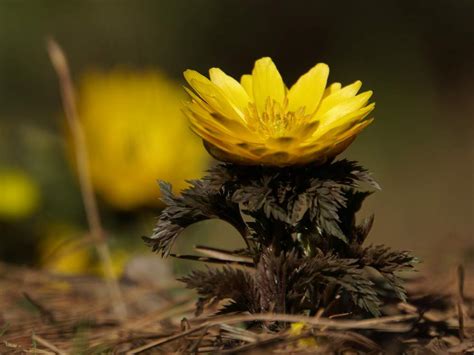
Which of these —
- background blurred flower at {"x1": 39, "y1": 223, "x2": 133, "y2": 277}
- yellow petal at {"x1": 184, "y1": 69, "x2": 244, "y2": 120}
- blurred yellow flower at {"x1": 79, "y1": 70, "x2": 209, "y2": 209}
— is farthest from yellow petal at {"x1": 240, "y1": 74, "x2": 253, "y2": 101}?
blurred yellow flower at {"x1": 79, "y1": 70, "x2": 209, "y2": 209}

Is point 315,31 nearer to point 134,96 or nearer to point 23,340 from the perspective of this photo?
point 134,96

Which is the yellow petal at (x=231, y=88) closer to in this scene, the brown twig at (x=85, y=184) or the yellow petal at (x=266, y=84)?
the yellow petal at (x=266, y=84)

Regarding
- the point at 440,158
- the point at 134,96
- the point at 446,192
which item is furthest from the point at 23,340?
the point at 440,158

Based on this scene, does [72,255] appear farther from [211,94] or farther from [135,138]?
[211,94]

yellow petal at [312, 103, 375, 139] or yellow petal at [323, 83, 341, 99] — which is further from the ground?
yellow petal at [323, 83, 341, 99]

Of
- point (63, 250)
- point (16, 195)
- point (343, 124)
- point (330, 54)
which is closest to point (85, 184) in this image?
point (63, 250)

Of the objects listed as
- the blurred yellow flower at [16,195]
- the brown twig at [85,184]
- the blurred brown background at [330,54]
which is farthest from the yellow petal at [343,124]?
the blurred brown background at [330,54]

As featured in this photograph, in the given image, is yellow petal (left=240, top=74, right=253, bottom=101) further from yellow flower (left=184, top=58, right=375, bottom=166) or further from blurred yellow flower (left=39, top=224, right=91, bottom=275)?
blurred yellow flower (left=39, top=224, right=91, bottom=275)
